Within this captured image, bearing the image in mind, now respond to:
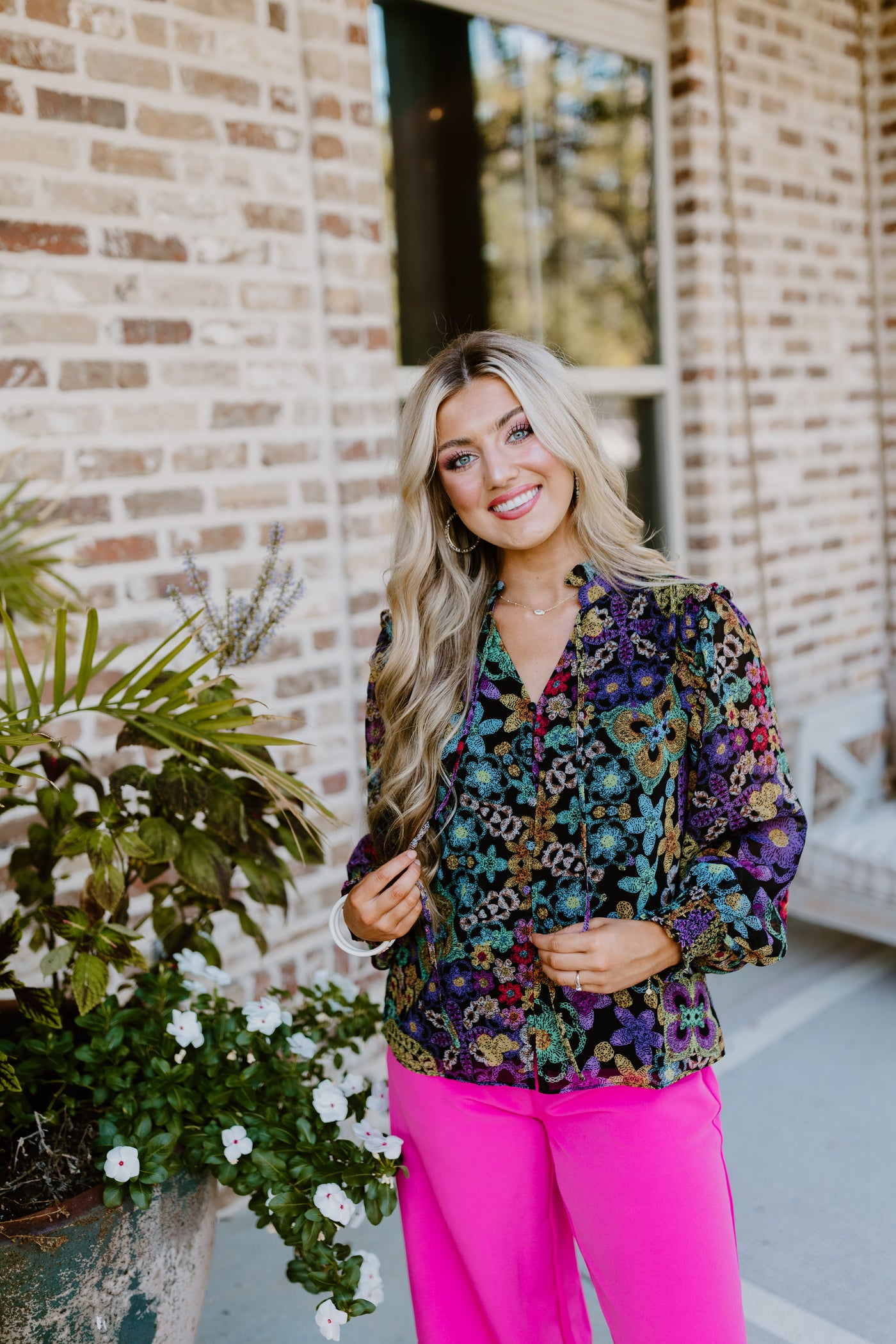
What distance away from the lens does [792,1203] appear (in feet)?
8.82

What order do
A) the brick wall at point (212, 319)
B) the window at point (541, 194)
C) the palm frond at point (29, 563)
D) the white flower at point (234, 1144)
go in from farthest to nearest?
the window at point (541, 194) < the brick wall at point (212, 319) < the palm frond at point (29, 563) < the white flower at point (234, 1144)

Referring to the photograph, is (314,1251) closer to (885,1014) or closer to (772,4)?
(885,1014)

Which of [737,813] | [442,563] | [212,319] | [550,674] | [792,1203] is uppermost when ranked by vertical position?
[212,319]

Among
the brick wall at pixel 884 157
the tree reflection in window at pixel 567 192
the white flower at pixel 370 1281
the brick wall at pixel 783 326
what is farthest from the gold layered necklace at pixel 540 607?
the brick wall at pixel 884 157

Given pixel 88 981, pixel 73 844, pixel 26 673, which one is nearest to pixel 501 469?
pixel 26 673

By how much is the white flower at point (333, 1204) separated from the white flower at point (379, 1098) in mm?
232

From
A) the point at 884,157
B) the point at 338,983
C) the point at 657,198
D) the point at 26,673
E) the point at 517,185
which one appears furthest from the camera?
the point at 884,157

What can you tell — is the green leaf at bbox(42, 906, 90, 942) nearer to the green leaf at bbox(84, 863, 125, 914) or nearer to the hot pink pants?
the green leaf at bbox(84, 863, 125, 914)

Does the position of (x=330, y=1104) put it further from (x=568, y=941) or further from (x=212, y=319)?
(x=212, y=319)

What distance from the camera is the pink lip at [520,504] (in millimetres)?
1695

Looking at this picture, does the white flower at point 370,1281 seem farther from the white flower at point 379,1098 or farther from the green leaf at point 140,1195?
the green leaf at point 140,1195

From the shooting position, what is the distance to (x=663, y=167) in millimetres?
3857

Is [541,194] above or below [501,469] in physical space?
above

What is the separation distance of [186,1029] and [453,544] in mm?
909
